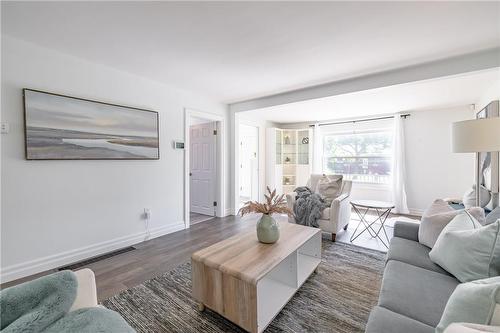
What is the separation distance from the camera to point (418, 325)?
97cm

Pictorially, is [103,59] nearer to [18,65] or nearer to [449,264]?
[18,65]

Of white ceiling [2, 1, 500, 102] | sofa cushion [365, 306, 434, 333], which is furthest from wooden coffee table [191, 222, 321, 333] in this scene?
white ceiling [2, 1, 500, 102]

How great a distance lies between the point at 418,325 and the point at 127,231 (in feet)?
10.6

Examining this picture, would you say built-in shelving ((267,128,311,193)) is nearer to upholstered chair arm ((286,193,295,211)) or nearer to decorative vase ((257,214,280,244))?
upholstered chair arm ((286,193,295,211))

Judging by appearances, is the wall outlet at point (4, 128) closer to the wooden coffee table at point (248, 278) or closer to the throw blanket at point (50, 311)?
the throw blanket at point (50, 311)

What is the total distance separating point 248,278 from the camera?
139cm

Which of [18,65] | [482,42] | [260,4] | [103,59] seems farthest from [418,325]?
[18,65]

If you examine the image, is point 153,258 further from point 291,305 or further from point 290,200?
point 290,200

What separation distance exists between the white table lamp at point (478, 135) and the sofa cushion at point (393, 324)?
1.84 meters

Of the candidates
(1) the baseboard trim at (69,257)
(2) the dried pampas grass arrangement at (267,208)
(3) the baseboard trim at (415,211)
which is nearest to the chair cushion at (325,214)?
(2) the dried pampas grass arrangement at (267,208)

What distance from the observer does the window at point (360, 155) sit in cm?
519

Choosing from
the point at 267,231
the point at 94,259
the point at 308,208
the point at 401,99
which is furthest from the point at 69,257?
the point at 401,99

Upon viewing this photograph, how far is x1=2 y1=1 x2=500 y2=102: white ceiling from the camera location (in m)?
→ 1.73

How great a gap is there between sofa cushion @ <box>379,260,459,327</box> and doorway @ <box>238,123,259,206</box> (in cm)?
455
